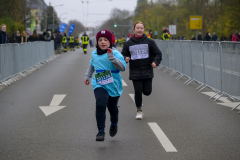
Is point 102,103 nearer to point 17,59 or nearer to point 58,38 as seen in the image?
point 17,59

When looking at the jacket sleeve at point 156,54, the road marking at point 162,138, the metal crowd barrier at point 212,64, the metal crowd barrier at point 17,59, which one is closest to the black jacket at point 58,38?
the metal crowd barrier at point 17,59

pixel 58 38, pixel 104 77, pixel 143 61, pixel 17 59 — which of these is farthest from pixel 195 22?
pixel 104 77

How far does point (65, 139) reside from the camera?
20.0ft

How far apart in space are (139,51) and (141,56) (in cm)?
10

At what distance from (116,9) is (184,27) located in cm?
6400

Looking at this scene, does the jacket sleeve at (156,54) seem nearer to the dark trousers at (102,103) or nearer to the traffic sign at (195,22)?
the dark trousers at (102,103)

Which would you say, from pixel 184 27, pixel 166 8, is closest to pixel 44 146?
pixel 184 27

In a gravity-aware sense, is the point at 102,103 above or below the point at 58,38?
below

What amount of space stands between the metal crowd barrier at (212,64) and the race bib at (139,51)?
243 cm

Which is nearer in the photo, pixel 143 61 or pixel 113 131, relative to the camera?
pixel 113 131

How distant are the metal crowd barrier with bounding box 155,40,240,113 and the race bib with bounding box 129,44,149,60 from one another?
243 cm

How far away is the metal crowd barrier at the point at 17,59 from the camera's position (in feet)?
44.4

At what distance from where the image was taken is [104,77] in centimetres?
561

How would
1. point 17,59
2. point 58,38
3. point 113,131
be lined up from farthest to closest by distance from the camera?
1. point 58,38
2. point 17,59
3. point 113,131
